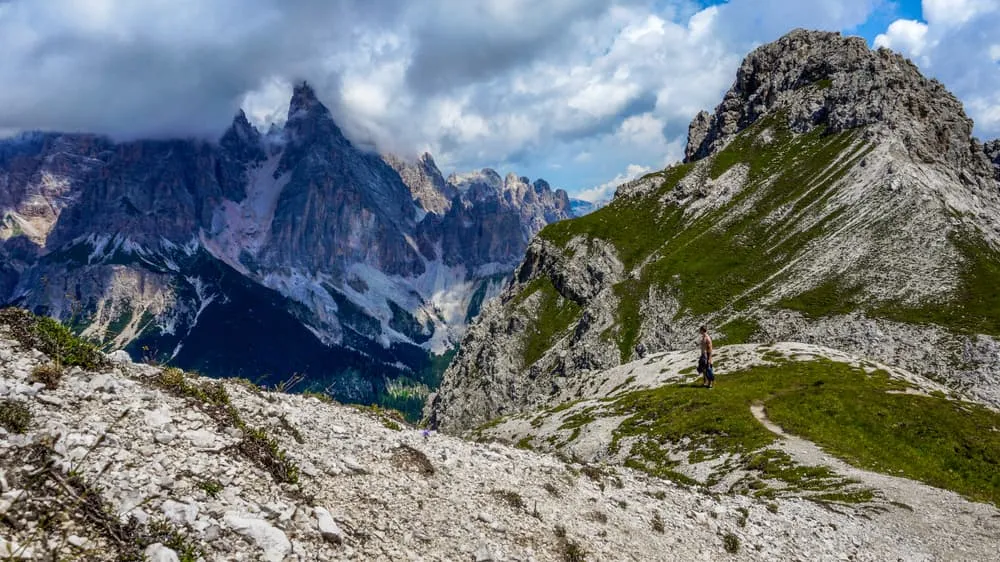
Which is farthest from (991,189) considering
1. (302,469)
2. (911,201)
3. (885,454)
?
(302,469)

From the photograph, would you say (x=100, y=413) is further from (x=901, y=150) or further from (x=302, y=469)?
(x=901, y=150)

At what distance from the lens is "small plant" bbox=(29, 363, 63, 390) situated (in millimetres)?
12008

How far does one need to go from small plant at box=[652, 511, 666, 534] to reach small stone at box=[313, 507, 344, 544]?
449 inches

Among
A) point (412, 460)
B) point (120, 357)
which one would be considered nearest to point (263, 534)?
point (412, 460)

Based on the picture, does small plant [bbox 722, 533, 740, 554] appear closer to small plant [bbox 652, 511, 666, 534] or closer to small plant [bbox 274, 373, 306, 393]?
small plant [bbox 652, 511, 666, 534]

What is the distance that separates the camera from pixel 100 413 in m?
11.9

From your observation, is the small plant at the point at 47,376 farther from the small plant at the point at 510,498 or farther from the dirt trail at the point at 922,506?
the dirt trail at the point at 922,506

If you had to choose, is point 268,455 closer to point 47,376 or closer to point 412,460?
point 412,460

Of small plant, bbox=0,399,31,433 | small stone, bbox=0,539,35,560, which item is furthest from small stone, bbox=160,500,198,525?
small plant, bbox=0,399,31,433

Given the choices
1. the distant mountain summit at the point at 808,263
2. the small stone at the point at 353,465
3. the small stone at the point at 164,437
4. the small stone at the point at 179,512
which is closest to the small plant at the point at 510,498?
the small stone at the point at 353,465

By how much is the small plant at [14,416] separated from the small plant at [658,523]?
58.1ft

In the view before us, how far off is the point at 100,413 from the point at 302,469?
4715 millimetres

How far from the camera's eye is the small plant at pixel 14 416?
10023 millimetres

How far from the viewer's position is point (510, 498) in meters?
16.3
